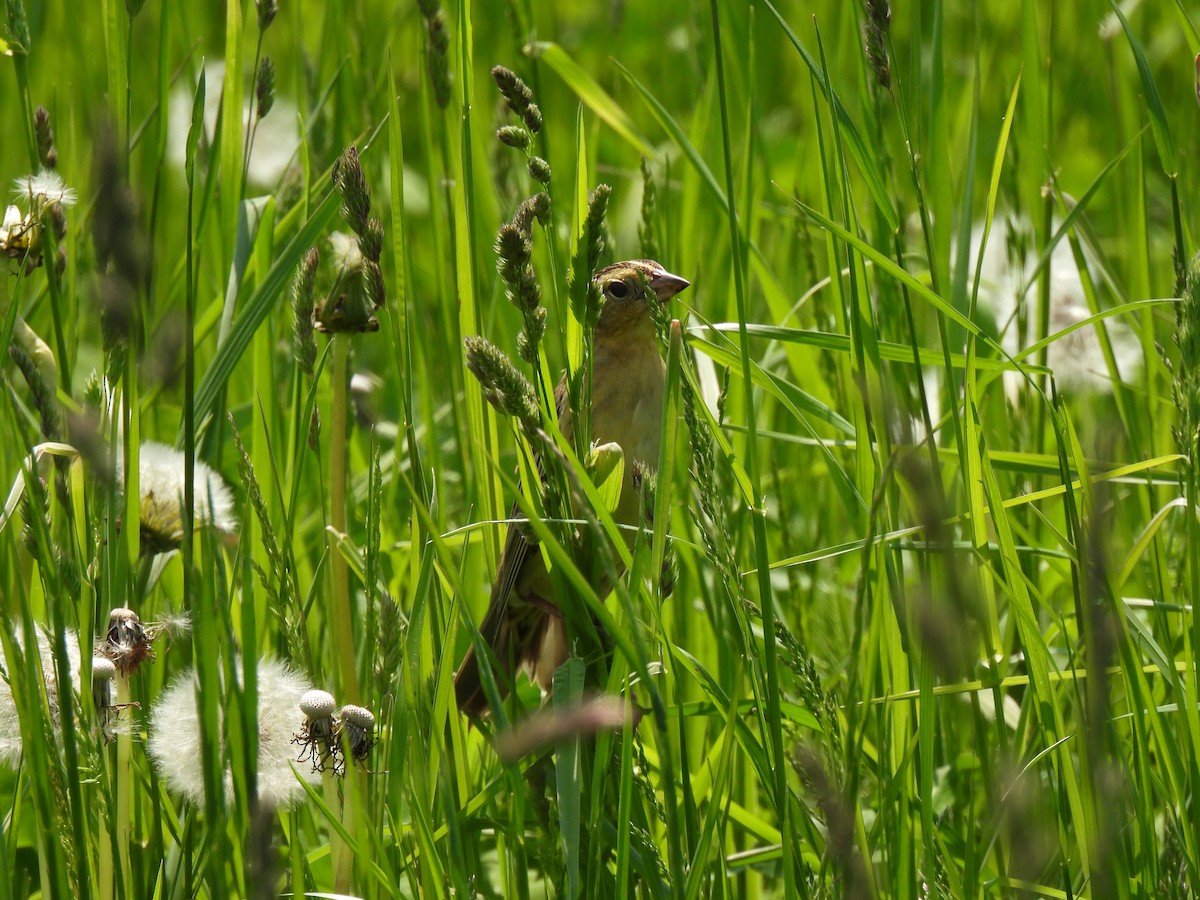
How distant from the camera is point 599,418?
288cm

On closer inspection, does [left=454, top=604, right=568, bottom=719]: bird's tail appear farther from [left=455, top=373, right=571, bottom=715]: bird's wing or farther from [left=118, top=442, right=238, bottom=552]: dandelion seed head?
[left=118, top=442, right=238, bottom=552]: dandelion seed head

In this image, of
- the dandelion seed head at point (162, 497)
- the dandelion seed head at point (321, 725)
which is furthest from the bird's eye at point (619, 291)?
the dandelion seed head at point (321, 725)

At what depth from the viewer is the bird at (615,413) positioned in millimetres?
2646

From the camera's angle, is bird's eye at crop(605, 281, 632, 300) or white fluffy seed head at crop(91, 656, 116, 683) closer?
white fluffy seed head at crop(91, 656, 116, 683)

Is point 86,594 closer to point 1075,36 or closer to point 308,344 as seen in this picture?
point 308,344

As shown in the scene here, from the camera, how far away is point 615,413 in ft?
9.44

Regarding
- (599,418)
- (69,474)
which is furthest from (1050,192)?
(69,474)

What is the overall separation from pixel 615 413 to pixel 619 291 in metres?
0.30

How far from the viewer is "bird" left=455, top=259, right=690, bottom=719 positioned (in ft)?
8.68

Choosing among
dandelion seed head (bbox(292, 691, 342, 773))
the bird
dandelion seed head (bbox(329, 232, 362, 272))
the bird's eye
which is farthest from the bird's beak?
dandelion seed head (bbox(292, 691, 342, 773))

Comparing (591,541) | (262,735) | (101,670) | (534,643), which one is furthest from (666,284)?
(101,670)

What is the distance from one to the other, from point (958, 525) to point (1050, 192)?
791 millimetres

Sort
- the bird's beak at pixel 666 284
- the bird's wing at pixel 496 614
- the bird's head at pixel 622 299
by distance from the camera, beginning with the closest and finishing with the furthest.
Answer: the bird's wing at pixel 496 614 → the bird's beak at pixel 666 284 → the bird's head at pixel 622 299

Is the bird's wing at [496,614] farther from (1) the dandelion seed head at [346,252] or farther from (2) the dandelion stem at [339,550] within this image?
(1) the dandelion seed head at [346,252]
